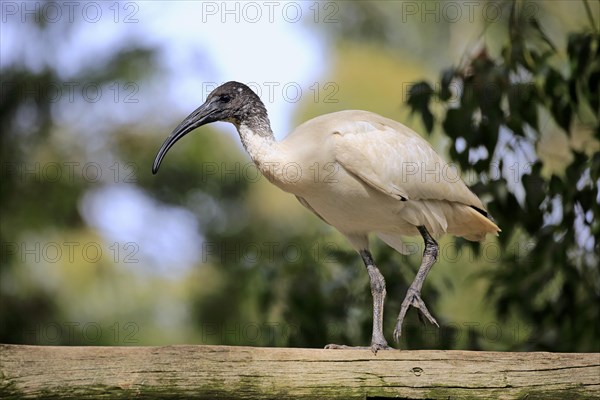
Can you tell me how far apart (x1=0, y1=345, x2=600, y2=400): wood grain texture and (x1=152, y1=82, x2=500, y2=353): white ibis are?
0.66 metres

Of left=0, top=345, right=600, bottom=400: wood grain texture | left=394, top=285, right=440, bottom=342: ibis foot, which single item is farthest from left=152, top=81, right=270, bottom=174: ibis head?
left=0, top=345, right=600, bottom=400: wood grain texture

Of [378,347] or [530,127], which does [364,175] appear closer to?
[378,347]

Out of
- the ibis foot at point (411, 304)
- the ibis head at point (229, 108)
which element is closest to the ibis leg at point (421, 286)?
the ibis foot at point (411, 304)

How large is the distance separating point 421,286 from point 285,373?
1189 millimetres

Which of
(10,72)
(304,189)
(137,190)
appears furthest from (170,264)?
(304,189)

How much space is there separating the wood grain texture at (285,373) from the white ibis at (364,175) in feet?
2.18

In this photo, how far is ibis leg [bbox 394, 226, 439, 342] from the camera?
415cm

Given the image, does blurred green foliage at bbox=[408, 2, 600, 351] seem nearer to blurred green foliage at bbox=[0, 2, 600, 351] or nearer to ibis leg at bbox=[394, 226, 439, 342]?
blurred green foliage at bbox=[0, 2, 600, 351]

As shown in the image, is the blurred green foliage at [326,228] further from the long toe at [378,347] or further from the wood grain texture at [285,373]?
the wood grain texture at [285,373]

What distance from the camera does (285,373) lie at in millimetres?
3318

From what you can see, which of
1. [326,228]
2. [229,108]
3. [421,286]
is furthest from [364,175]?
[326,228]

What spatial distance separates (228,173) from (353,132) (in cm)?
708

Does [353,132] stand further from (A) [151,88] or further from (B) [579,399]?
(A) [151,88]

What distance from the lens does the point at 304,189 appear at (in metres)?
4.25
